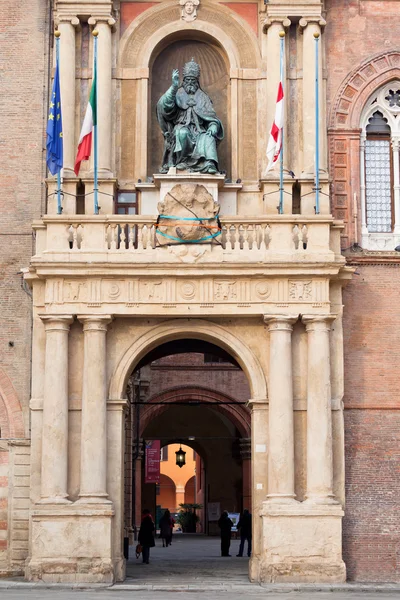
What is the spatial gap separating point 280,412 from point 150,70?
344 inches

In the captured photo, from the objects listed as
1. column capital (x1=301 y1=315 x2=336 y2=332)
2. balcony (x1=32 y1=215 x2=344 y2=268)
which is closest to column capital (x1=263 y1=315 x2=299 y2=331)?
column capital (x1=301 y1=315 x2=336 y2=332)

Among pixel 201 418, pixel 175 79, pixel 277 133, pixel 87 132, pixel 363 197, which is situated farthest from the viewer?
pixel 201 418

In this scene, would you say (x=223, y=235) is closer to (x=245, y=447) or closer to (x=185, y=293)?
(x=185, y=293)

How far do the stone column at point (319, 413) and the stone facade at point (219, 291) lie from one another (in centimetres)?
4

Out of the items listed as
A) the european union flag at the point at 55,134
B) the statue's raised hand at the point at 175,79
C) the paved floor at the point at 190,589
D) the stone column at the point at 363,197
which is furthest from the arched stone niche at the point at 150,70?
the paved floor at the point at 190,589

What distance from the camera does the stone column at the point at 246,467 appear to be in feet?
143

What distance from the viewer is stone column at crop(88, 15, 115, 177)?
1043 inches

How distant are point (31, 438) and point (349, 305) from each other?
288 inches

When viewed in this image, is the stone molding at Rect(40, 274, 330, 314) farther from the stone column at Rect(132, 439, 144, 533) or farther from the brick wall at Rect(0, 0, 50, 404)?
the stone column at Rect(132, 439, 144, 533)

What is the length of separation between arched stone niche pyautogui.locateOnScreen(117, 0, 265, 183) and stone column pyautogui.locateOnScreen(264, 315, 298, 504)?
4.02 metres

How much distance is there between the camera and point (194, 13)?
27.7 metres

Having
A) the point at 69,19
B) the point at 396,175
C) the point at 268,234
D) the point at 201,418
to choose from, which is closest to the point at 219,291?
the point at 268,234

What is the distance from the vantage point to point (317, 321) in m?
25.0

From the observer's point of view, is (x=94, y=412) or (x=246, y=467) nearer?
(x=94, y=412)
